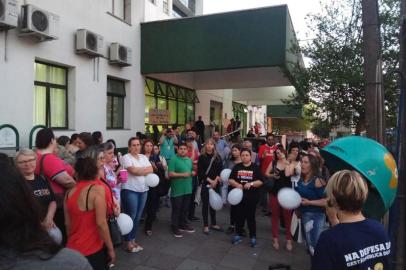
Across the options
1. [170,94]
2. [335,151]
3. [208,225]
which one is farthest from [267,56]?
[335,151]

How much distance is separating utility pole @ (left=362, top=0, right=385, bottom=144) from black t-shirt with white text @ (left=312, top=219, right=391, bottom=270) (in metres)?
1.86

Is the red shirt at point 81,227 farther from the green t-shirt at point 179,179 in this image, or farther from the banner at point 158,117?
the banner at point 158,117

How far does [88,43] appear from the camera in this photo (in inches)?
351

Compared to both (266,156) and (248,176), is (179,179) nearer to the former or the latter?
Result: (248,176)

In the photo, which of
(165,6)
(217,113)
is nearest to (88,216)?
(165,6)

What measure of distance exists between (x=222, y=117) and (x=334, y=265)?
18695 mm

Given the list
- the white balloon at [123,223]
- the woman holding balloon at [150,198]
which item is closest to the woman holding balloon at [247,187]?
the woman holding balloon at [150,198]

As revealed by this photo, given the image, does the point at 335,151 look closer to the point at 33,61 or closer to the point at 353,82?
the point at 353,82

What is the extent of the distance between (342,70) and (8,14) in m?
7.54

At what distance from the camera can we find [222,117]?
2053 centimetres

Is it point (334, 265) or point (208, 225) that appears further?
point (208, 225)

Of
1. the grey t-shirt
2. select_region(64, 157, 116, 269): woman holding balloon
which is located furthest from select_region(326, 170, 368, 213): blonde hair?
select_region(64, 157, 116, 269): woman holding balloon

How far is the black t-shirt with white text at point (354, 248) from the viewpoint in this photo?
1919 millimetres

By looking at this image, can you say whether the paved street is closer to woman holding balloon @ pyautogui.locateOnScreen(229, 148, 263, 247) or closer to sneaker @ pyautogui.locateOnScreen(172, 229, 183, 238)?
sneaker @ pyautogui.locateOnScreen(172, 229, 183, 238)
